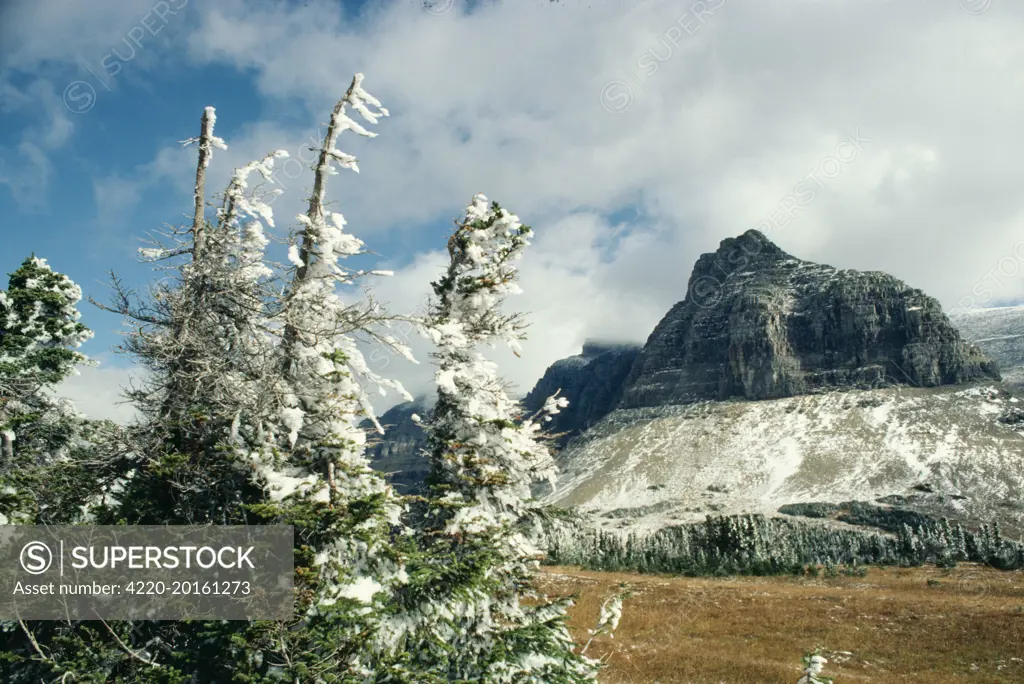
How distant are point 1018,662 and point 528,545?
28.0m

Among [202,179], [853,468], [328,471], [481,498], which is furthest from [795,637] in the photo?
[853,468]

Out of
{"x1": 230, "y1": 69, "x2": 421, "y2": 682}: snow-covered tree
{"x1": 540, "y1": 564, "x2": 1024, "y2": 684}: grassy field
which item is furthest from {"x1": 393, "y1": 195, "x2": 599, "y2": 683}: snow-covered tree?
{"x1": 540, "y1": 564, "x2": 1024, "y2": 684}: grassy field

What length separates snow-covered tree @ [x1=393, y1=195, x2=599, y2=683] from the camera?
25.1 ft

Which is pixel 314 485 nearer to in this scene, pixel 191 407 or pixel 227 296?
pixel 191 407

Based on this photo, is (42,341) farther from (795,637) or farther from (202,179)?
(795,637)

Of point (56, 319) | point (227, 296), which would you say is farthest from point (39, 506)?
point (56, 319)

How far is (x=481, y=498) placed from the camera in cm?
984

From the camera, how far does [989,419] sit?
167 m

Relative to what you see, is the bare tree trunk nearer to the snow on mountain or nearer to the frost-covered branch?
the frost-covered branch

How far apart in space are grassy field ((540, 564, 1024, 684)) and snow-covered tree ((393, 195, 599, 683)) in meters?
9.69

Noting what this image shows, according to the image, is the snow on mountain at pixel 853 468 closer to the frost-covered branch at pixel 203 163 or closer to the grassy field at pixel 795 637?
the grassy field at pixel 795 637

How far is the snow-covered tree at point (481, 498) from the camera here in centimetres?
764

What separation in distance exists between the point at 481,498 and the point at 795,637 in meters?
29.4

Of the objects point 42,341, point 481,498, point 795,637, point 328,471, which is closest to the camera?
point 328,471
